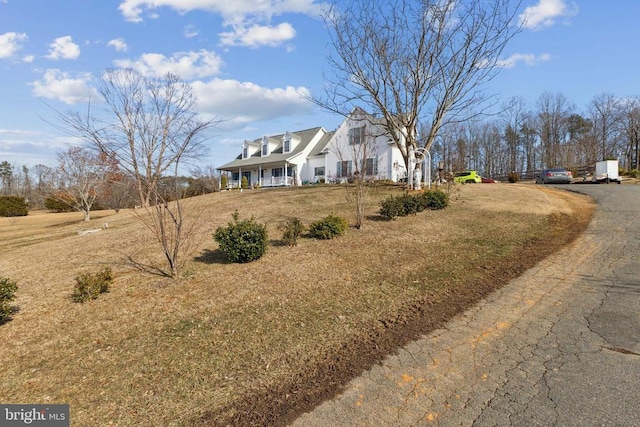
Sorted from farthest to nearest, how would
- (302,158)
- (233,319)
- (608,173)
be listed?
1. (302,158)
2. (608,173)
3. (233,319)

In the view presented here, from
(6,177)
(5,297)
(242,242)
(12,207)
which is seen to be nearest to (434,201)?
(242,242)

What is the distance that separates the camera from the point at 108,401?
2.70 m

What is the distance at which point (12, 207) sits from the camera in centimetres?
3447

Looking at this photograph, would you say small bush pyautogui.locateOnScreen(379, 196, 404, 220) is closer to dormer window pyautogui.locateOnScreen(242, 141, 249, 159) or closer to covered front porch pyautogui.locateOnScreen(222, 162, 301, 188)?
covered front porch pyautogui.locateOnScreen(222, 162, 301, 188)

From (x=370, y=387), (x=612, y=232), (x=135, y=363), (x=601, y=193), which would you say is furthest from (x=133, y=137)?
(x=601, y=193)

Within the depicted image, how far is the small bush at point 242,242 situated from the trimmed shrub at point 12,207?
41932 mm

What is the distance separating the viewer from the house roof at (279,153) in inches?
1325

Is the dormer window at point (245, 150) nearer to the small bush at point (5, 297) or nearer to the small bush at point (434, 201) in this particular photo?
the small bush at point (434, 201)

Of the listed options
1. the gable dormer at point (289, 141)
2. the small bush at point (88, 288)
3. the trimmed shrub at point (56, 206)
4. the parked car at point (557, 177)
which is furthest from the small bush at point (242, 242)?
A: the trimmed shrub at point (56, 206)

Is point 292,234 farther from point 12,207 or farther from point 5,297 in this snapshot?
point 12,207

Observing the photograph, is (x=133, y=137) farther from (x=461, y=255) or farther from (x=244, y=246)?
(x=461, y=255)

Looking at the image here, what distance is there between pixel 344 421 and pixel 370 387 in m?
0.48

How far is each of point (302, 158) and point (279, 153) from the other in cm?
434
